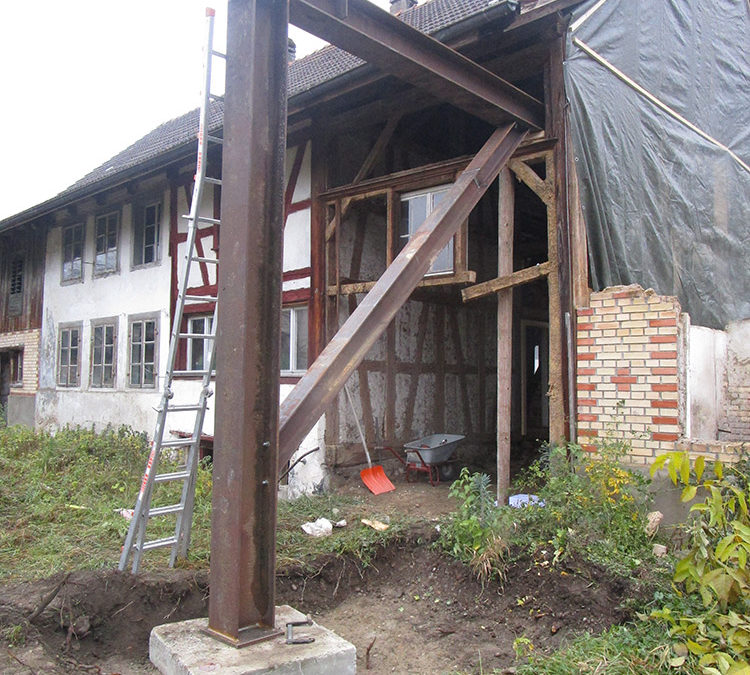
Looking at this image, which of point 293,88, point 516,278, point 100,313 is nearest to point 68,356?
point 100,313

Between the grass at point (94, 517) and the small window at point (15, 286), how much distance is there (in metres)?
6.72

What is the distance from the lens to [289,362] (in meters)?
9.03

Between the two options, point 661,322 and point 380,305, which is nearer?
point 380,305

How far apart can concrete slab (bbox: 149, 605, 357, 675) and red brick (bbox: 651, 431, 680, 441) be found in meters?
3.46

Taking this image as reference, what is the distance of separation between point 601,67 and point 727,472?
3989mm

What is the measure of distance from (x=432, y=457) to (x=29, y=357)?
11.3m

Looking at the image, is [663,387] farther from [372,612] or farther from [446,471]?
[446,471]

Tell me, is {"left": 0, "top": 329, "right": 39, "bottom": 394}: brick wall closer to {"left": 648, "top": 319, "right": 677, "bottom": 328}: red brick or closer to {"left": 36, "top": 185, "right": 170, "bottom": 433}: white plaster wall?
{"left": 36, "top": 185, "right": 170, "bottom": 433}: white plaster wall

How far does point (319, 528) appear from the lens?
6152mm

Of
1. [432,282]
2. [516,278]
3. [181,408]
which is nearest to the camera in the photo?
[181,408]

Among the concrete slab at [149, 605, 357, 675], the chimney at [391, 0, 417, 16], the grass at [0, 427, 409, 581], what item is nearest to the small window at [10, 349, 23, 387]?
the grass at [0, 427, 409, 581]

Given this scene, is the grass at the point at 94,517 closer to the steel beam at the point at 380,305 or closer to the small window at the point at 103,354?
the steel beam at the point at 380,305

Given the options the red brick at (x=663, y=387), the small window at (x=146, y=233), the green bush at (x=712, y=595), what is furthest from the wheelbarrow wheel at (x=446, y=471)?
the small window at (x=146, y=233)

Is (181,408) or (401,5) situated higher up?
(401,5)
